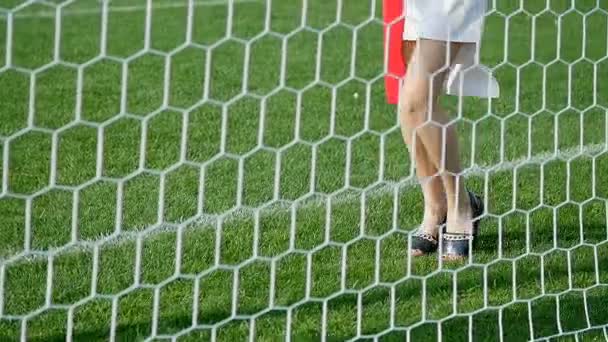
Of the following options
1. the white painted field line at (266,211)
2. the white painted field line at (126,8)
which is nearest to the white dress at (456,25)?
the white painted field line at (266,211)

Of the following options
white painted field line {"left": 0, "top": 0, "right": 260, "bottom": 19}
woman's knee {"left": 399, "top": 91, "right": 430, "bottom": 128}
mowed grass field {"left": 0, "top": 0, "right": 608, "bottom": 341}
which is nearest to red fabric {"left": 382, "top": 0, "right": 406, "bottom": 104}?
woman's knee {"left": 399, "top": 91, "right": 430, "bottom": 128}

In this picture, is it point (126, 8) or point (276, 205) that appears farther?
point (126, 8)

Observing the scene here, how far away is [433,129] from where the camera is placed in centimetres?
324

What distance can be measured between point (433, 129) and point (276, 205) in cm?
78

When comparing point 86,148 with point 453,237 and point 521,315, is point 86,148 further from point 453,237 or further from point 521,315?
point 521,315

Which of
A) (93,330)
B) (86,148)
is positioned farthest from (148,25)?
(86,148)

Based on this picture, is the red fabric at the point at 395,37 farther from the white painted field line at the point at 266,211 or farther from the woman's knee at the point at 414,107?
the white painted field line at the point at 266,211

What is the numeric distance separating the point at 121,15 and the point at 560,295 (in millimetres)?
5678

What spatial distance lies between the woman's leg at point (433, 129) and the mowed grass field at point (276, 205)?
115 millimetres

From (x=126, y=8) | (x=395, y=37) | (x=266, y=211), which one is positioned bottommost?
(x=266, y=211)

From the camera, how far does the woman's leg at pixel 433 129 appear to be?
3.09 metres

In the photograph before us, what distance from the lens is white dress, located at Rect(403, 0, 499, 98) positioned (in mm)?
3006

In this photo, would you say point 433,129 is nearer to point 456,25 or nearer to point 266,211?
point 456,25

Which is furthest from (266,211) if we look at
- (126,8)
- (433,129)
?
(126,8)
